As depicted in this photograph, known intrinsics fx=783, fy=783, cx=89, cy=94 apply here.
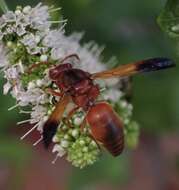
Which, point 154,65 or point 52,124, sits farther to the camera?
point 154,65

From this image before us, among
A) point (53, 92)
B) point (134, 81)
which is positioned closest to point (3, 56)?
point (53, 92)

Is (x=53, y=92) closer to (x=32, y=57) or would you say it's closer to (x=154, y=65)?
(x=32, y=57)

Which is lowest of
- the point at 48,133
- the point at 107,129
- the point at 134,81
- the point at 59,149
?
the point at 134,81

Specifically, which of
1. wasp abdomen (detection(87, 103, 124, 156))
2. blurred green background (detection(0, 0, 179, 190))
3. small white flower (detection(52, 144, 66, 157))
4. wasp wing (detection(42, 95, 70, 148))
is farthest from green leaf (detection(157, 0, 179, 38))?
blurred green background (detection(0, 0, 179, 190))

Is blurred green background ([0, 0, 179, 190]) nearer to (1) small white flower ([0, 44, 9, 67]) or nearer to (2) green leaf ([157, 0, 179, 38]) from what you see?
(1) small white flower ([0, 44, 9, 67])

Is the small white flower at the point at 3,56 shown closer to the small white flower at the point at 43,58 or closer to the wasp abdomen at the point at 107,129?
the small white flower at the point at 43,58

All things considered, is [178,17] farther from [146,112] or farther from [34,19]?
[146,112]

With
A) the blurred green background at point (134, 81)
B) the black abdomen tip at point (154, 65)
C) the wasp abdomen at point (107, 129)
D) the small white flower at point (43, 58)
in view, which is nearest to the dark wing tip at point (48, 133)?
the wasp abdomen at point (107, 129)

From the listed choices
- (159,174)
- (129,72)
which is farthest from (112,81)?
Answer: (159,174)
